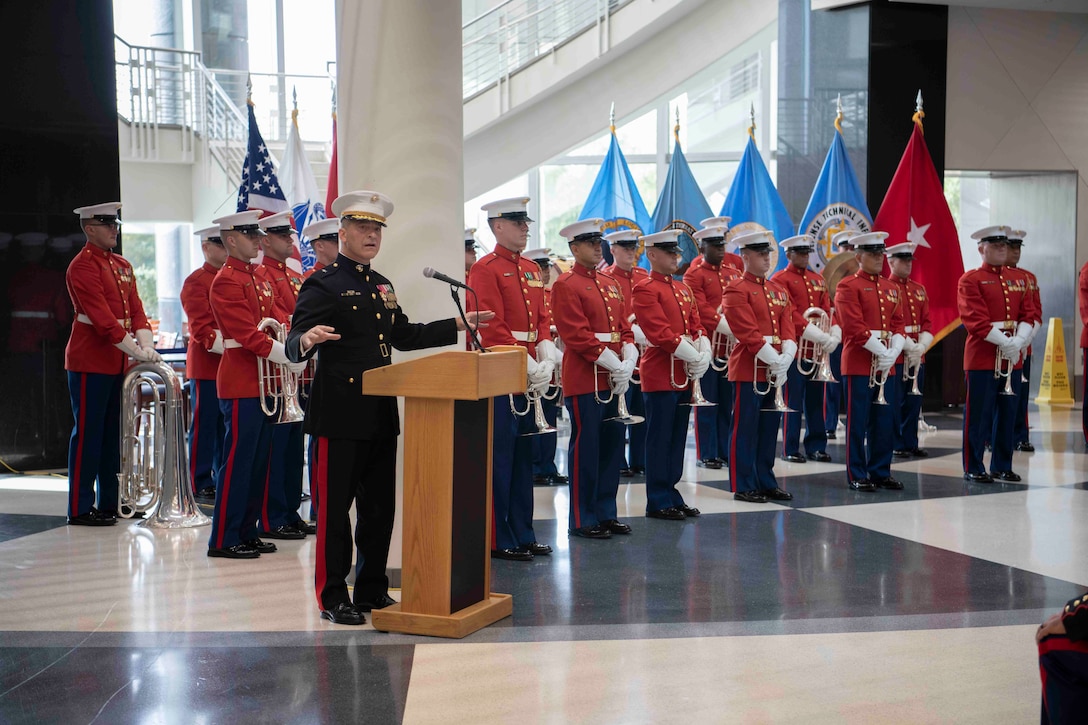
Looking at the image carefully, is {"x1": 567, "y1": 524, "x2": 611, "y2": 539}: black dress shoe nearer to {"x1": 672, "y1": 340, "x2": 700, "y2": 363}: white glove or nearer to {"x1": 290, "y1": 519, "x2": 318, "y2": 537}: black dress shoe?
{"x1": 672, "y1": 340, "x2": 700, "y2": 363}: white glove

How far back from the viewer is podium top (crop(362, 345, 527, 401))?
4066 mm

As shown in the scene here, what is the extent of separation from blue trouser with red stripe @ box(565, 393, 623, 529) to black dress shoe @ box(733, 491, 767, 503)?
51.3 inches

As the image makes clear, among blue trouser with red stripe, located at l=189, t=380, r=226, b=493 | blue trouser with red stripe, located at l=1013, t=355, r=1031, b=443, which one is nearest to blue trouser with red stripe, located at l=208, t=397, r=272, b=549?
blue trouser with red stripe, located at l=189, t=380, r=226, b=493

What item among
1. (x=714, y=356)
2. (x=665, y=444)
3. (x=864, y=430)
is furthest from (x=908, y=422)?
(x=665, y=444)

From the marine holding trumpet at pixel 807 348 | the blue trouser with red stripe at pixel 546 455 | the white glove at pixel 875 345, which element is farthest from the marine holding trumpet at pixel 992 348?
the blue trouser with red stripe at pixel 546 455

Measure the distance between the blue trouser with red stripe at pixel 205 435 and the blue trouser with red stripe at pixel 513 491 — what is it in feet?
6.80

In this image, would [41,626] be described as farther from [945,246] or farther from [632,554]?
[945,246]

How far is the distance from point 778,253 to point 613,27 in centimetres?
454

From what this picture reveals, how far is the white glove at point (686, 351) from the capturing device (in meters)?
6.33

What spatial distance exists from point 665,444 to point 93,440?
3480 mm

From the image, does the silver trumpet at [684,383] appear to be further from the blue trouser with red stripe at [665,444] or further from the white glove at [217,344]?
the white glove at [217,344]

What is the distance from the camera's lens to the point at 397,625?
4258 millimetres

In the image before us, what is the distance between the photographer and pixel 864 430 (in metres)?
7.55

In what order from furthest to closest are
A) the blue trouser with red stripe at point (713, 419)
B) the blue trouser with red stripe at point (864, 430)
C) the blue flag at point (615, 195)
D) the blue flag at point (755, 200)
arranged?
the blue flag at point (615, 195)
the blue flag at point (755, 200)
the blue trouser with red stripe at point (713, 419)
the blue trouser with red stripe at point (864, 430)
